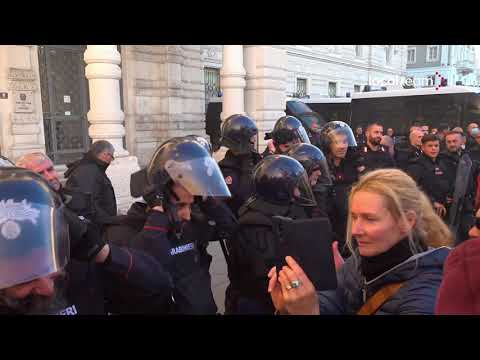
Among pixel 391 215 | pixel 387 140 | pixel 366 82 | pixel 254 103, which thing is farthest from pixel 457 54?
pixel 391 215

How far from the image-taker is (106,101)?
7.89 metres

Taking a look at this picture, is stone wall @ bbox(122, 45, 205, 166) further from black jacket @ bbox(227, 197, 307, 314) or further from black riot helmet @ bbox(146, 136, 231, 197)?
black jacket @ bbox(227, 197, 307, 314)

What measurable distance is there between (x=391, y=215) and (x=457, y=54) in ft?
160

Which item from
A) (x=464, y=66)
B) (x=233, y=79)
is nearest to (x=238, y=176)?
(x=233, y=79)

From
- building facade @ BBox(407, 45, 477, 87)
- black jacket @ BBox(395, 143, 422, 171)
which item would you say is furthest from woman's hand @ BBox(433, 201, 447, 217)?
building facade @ BBox(407, 45, 477, 87)

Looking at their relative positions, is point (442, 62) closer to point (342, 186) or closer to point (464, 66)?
point (464, 66)

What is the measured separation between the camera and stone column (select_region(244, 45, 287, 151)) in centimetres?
1209

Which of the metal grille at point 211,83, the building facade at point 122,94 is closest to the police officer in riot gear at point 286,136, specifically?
the building facade at point 122,94

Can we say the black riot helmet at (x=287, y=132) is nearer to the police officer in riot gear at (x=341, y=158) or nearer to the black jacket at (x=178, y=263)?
the police officer in riot gear at (x=341, y=158)

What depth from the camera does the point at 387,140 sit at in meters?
6.26

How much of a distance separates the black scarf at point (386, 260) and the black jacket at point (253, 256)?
714 mm

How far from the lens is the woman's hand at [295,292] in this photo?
4.05 ft

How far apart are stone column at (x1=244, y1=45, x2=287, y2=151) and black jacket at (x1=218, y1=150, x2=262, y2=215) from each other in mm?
8145
